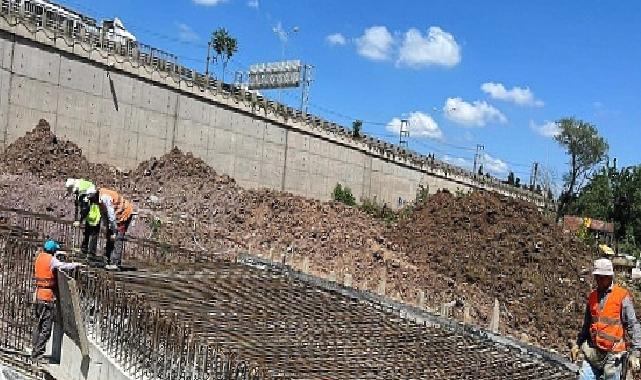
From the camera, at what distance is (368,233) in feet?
74.3

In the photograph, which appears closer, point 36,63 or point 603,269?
point 603,269

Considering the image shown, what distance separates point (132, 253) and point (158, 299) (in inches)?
193

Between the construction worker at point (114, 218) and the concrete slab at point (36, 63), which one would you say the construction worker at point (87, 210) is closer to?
the construction worker at point (114, 218)

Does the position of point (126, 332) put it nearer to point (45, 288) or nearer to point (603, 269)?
point (45, 288)

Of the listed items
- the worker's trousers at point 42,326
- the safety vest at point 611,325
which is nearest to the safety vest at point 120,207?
the worker's trousers at point 42,326

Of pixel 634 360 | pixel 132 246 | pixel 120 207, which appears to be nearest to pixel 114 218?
pixel 120 207

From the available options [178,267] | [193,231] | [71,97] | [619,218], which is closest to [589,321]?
[178,267]

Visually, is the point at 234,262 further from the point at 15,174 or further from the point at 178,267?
the point at 15,174

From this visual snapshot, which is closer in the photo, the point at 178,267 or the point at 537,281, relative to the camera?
the point at 178,267

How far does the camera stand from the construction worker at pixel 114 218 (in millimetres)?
8961

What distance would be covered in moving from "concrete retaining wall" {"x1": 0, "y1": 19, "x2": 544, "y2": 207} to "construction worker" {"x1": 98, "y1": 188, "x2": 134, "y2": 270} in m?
14.6

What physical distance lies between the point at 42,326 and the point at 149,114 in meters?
21.2

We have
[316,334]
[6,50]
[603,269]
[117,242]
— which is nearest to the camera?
[603,269]

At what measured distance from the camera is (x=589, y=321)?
5703mm
